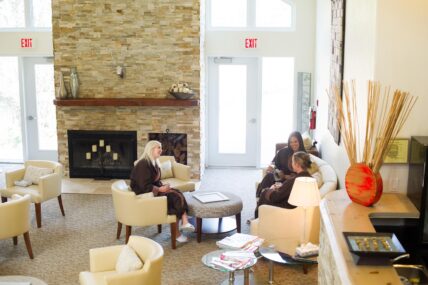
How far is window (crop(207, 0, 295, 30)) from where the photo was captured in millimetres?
10141

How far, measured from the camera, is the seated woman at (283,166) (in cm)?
739

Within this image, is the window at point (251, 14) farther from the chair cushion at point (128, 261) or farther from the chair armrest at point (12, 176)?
the chair cushion at point (128, 261)

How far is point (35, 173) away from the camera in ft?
24.8

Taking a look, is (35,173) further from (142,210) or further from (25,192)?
(142,210)

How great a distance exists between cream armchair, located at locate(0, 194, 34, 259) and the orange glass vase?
12.2 ft

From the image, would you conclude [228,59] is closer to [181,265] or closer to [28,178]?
[28,178]

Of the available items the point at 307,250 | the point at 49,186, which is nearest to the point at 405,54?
the point at 307,250

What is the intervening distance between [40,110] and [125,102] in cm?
252

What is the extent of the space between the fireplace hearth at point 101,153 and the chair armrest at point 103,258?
199 inches

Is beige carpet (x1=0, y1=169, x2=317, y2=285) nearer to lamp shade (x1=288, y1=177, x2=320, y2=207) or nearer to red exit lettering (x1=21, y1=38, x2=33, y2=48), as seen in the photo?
lamp shade (x1=288, y1=177, x2=320, y2=207)

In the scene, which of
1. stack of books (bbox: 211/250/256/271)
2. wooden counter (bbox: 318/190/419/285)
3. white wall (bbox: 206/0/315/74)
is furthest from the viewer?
white wall (bbox: 206/0/315/74)

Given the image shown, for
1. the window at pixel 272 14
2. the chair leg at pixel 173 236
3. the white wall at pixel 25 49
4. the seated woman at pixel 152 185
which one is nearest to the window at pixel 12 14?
the white wall at pixel 25 49

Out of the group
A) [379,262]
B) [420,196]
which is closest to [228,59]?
Answer: [420,196]

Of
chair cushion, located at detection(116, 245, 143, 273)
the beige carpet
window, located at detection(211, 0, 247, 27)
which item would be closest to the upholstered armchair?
the beige carpet
